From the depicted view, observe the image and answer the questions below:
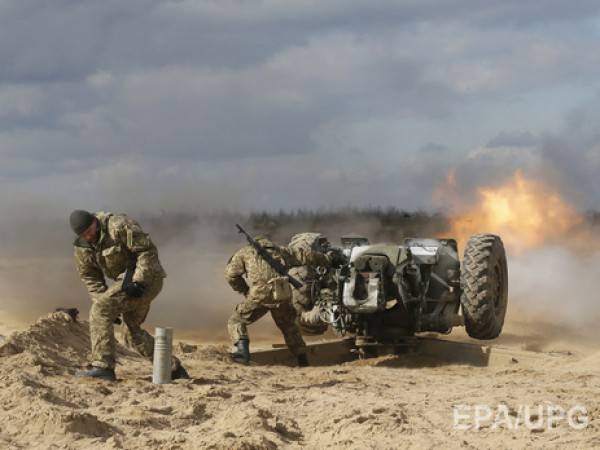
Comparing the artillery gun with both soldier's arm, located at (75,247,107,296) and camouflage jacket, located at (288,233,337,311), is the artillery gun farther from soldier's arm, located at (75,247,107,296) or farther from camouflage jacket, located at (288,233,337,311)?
soldier's arm, located at (75,247,107,296)

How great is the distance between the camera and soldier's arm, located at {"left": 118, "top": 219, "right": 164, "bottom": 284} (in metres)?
10.5

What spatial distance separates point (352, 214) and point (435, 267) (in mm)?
26837

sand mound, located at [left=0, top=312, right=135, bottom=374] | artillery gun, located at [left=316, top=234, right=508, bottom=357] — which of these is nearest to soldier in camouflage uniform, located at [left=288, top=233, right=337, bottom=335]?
artillery gun, located at [left=316, top=234, right=508, bottom=357]

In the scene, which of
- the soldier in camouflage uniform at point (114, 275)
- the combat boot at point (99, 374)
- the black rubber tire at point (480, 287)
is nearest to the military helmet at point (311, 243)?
the black rubber tire at point (480, 287)

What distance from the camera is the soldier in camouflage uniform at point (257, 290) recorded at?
13.3 meters

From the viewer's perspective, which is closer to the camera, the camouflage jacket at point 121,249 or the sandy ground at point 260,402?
the sandy ground at point 260,402

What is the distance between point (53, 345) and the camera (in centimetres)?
1205

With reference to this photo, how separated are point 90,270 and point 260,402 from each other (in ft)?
7.85

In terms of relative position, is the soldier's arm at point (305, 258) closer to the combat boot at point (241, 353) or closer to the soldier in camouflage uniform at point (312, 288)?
the soldier in camouflage uniform at point (312, 288)

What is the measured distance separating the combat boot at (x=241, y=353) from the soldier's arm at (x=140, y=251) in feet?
9.62

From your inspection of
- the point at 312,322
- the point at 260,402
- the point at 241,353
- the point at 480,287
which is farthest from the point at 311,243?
the point at 260,402

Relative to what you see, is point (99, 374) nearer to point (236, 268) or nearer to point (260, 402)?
point (260, 402)

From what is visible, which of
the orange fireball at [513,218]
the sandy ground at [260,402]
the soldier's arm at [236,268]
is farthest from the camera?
the orange fireball at [513,218]

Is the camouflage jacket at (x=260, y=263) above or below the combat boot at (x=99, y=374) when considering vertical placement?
above
